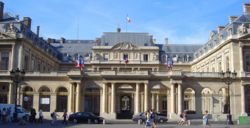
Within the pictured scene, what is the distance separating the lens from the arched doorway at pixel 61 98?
64.3 metres

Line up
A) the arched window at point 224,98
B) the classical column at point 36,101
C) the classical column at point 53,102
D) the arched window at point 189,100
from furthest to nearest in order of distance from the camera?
the arched window at point 189,100, the arched window at point 224,98, the classical column at point 53,102, the classical column at point 36,101

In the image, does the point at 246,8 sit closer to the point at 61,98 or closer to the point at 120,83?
the point at 120,83

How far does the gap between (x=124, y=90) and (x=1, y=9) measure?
26.0m

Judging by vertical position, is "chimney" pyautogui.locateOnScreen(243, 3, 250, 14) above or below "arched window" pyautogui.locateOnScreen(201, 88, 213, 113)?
above

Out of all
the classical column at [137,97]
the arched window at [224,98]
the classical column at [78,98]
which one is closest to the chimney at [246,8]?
the arched window at [224,98]

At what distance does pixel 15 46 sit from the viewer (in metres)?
65.3

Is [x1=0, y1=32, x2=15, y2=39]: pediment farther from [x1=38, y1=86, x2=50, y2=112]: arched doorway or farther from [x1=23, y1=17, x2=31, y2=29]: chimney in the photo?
[x1=38, y1=86, x2=50, y2=112]: arched doorway

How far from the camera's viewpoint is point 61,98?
64.9 meters

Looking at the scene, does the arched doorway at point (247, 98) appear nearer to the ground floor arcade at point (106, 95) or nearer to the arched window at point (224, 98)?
the ground floor arcade at point (106, 95)

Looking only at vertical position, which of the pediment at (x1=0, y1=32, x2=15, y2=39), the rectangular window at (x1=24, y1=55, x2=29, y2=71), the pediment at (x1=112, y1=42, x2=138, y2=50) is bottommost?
the rectangular window at (x1=24, y1=55, x2=29, y2=71)

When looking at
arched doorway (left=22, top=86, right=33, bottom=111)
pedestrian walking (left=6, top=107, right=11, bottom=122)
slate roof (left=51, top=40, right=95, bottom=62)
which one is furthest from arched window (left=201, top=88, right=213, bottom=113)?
slate roof (left=51, top=40, right=95, bottom=62)

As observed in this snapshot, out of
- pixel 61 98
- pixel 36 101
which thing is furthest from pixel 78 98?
pixel 36 101

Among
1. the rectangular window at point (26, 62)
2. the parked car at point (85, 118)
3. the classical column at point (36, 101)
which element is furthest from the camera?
the rectangular window at point (26, 62)

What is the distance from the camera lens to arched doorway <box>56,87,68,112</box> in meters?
64.3
